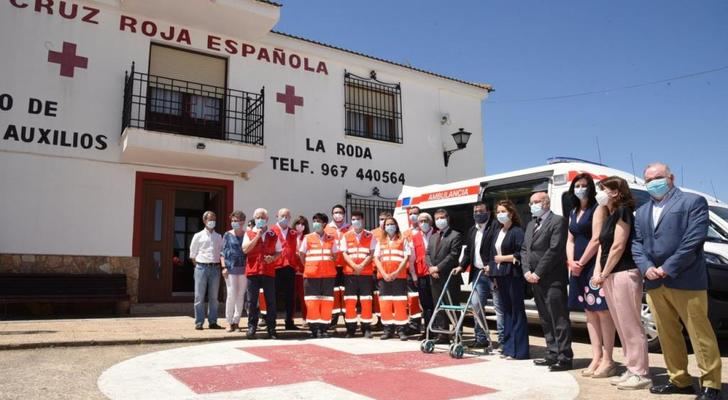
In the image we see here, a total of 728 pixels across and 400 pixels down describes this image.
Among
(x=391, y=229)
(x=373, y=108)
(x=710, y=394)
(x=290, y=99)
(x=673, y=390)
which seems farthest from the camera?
(x=373, y=108)

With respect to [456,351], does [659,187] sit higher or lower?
higher

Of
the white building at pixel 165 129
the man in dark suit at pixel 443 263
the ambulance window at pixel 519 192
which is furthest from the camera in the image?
the white building at pixel 165 129

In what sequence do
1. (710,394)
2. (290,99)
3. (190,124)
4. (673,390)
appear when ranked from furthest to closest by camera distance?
1. (290,99)
2. (190,124)
3. (673,390)
4. (710,394)

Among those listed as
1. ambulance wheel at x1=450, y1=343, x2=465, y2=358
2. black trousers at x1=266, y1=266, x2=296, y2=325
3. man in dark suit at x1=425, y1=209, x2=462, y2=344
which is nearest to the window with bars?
black trousers at x1=266, y1=266, x2=296, y2=325

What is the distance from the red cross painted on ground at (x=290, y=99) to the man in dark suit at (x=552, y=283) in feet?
24.3

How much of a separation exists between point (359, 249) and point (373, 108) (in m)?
6.25

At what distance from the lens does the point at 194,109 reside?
10.5 metres

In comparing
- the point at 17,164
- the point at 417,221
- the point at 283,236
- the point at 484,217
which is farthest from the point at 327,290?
the point at 17,164

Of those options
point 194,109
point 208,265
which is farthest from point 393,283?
point 194,109

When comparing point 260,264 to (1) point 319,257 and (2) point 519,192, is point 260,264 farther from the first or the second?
(2) point 519,192

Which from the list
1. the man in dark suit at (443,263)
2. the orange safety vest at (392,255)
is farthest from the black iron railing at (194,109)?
the man in dark suit at (443,263)

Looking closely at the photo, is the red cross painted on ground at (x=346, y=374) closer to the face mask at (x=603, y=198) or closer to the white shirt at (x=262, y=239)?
the white shirt at (x=262, y=239)

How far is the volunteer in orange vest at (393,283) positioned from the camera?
263 inches

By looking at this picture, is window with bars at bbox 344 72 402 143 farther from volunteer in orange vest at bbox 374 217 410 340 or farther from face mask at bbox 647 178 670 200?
face mask at bbox 647 178 670 200
